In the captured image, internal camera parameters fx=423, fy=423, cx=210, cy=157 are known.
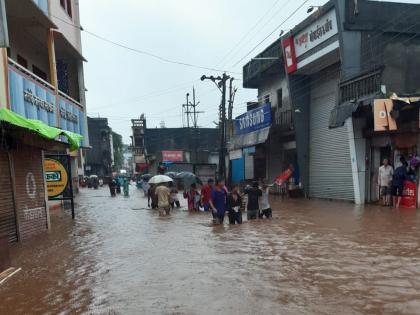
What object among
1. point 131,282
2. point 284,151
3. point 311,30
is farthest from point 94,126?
point 131,282

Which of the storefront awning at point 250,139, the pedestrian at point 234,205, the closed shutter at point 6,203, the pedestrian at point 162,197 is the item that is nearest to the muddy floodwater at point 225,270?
the pedestrian at point 234,205

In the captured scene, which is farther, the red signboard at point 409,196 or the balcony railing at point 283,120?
the balcony railing at point 283,120

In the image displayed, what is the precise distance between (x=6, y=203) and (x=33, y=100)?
4581 mm

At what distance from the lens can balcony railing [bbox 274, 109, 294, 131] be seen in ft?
76.4

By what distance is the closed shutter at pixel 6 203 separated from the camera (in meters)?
Result: 9.42

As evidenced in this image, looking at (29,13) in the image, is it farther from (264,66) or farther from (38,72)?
(264,66)

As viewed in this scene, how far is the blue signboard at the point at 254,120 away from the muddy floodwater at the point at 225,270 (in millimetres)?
12969

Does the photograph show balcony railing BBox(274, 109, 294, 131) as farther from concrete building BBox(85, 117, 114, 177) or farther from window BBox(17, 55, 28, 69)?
concrete building BBox(85, 117, 114, 177)

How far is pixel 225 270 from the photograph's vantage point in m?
6.72

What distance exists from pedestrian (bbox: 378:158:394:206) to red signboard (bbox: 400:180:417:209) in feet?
1.87

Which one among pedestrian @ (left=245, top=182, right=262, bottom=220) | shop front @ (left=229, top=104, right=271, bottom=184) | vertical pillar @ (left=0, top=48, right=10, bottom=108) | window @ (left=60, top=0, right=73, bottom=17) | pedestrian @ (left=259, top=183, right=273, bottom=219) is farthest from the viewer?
shop front @ (left=229, top=104, right=271, bottom=184)

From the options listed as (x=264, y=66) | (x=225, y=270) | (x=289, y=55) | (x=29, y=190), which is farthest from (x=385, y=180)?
(x=264, y=66)

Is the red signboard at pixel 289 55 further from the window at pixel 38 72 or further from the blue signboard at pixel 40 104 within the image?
the window at pixel 38 72

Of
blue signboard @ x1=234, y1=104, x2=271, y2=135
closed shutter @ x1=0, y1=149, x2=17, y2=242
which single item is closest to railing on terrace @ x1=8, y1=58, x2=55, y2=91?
closed shutter @ x1=0, y1=149, x2=17, y2=242
